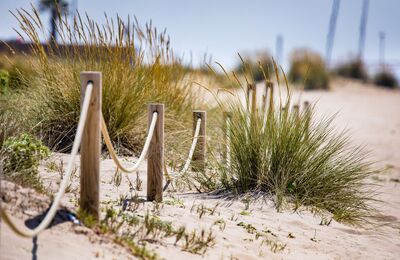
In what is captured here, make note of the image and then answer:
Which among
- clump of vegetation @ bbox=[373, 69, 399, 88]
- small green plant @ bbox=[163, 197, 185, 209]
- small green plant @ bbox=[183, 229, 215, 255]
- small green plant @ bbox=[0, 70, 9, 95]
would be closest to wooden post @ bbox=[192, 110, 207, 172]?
small green plant @ bbox=[163, 197, 185, 209]

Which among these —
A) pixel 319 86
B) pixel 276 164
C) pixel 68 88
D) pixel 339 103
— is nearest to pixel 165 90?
pixel 68 88

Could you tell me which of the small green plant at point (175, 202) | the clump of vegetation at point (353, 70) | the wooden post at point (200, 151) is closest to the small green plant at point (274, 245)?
the small green plant at point (175, 202)

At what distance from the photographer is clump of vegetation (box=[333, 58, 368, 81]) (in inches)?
1051

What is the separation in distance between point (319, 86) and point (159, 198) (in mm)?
18477

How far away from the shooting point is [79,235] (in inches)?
123

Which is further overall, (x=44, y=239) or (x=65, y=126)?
(x=65, y=126)

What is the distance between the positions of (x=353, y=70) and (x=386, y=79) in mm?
1676

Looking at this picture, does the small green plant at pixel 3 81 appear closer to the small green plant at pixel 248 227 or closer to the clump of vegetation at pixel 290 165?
the clump of vegetation at pixel 290 165

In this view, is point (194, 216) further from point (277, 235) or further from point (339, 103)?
point (339, 103)

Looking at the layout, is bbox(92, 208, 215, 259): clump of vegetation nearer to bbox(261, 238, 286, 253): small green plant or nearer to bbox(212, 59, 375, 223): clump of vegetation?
bbox(261, 238, 286, 253): small green plant

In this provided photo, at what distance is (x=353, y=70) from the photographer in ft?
88.1

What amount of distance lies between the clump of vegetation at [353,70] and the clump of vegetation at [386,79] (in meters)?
A: 0.63

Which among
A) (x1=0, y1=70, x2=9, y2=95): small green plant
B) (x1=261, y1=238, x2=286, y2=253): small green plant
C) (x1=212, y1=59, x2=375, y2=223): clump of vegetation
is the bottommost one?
(x1=261, y1=238, x2=286, y2=253): small green plant

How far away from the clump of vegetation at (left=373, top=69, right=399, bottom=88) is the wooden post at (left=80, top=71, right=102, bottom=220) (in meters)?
25.2
